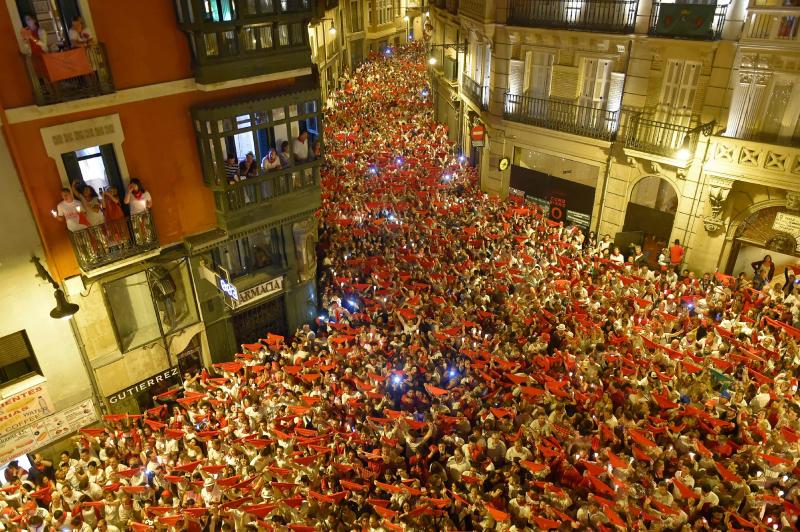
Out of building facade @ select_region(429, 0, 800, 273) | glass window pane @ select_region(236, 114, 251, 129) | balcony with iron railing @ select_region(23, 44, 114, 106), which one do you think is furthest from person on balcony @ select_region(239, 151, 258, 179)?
building facade @ select_region(429, 0, 800, 273)

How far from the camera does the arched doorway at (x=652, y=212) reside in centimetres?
2283

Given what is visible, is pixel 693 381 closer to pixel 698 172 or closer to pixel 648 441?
pixel 648 441

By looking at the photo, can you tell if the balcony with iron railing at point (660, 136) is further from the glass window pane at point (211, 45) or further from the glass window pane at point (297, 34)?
the glass window pane at point (211, 45)

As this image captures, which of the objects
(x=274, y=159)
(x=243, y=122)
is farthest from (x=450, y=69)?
(x=243, y=122)

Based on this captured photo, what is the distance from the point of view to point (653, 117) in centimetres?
2216

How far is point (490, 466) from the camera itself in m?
13.0

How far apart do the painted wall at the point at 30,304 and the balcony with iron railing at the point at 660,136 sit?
21050 mm

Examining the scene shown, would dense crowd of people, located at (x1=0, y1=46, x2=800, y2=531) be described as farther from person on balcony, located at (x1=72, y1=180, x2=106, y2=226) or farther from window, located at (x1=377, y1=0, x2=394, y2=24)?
window, located at (x1=377, y1=0, x2=394, y2=24)

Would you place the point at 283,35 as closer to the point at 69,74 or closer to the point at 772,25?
the point at 69,74

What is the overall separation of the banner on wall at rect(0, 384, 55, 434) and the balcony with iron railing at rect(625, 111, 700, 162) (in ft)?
73.1

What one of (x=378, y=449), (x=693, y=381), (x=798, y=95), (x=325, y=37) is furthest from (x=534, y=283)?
(x=325, y=37)

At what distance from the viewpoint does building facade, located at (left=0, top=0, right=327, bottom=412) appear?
13.3 m

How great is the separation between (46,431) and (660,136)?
2339 cm

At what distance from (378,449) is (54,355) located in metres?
9.34
